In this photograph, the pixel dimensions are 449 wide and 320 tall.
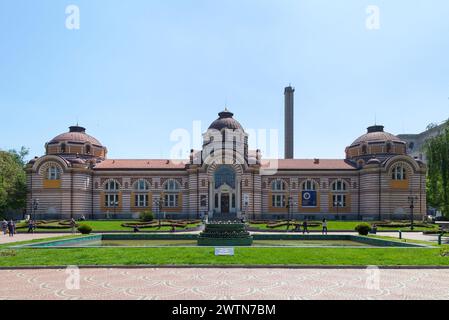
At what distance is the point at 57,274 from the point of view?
15.1 metres

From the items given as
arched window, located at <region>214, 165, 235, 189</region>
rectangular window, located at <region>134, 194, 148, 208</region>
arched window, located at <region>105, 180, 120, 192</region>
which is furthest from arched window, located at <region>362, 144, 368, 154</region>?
arched window, located at <region>105, 180, 120, 192</region>

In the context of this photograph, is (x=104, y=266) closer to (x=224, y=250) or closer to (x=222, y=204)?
(x=224, y=250)

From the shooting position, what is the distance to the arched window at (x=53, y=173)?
5759 cm

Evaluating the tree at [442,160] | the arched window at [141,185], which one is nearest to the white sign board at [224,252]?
the tree at [442,160]

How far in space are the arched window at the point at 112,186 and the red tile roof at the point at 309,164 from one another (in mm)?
22561

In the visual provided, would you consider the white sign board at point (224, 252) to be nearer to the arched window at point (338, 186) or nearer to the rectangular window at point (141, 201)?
the rectangular window at point (141, 201)

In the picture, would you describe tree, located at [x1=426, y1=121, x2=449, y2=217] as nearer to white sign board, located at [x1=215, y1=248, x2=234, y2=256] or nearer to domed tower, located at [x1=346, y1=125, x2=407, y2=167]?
white sign board, located at [x1=215, y1=248, x2=234, y2=256]

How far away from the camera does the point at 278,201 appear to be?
200 feet

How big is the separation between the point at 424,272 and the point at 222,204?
43857mm
